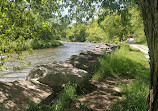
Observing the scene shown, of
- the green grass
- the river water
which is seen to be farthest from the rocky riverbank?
the river water

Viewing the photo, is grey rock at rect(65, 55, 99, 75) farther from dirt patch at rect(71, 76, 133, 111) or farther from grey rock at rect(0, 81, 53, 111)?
grey rock at rect(0, 81, 53, 111)

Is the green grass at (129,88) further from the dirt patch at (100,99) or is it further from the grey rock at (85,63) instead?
the grey rock at (85,63)

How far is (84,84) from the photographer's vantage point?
582 centimetres

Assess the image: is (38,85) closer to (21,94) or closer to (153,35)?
(21,94)

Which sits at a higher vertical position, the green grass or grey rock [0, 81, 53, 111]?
grey rock [0, 81, 53, 111]

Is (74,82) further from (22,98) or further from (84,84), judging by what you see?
(22,98)

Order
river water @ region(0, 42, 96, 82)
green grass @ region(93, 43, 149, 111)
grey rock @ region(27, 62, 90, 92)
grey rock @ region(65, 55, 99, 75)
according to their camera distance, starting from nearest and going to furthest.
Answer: green grass @ region(93, 43, 149, 111) < grey rock @ region(27, 62, 90, 92) < grey rock @ region(65, 55, 99, 75) < river water @ region(0, 42, 96, 82)

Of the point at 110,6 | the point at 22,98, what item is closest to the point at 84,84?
the point at 22,98

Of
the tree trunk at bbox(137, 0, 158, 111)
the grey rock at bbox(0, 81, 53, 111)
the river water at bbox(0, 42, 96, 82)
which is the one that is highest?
the tree trunk at bbox(137, 0, 158, 111)

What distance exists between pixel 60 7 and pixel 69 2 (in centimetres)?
62

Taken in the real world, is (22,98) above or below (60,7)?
below

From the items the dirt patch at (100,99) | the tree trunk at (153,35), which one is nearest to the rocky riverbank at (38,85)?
the dirt patch at (100,99)

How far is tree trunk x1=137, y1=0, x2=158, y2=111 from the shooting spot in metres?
2.10

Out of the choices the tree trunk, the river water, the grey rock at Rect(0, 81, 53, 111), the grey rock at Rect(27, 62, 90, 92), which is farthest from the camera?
the river water
